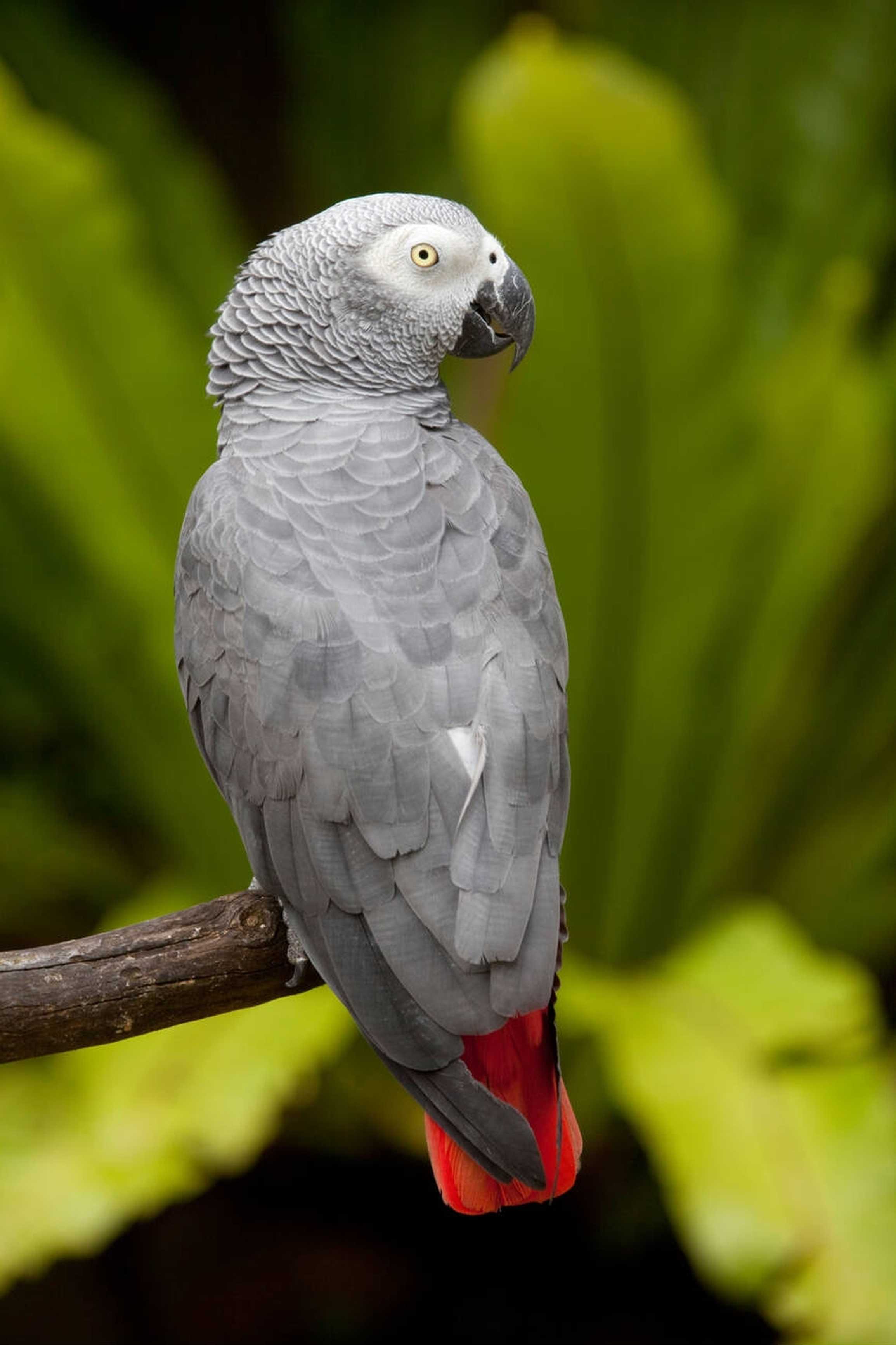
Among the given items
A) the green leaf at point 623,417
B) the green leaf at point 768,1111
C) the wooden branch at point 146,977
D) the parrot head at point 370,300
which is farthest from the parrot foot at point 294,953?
the green leaf at point 623,417

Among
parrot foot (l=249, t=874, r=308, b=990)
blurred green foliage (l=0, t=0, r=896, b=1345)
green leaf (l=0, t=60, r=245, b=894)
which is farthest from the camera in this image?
green leaf (l=0, t=60, r=245, b=894)

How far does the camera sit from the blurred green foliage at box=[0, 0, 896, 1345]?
127 cm

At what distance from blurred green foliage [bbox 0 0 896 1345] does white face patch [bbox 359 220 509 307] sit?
43cm

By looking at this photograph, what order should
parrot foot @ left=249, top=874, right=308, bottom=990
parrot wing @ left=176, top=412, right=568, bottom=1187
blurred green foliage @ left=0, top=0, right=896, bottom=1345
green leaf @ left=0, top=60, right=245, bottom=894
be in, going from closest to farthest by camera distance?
parrot wing @ left=176, top=412, right=568, bottom=1187 → parrot foot @ left=249, top=874, right=308, bottom=990 → blurred green foliage @ left=0, top=0, right=896, bottom=1345 → green leaf @ left=0, top=60, right=245, bottom=894

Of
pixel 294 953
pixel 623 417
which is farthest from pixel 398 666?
pixel 623 417

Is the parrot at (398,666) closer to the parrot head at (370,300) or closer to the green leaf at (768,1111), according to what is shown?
the parrot head at (370,300)

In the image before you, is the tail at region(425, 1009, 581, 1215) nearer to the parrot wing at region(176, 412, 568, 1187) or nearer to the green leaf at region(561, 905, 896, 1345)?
the parrot wing at region(176, 412, 568, 1187)

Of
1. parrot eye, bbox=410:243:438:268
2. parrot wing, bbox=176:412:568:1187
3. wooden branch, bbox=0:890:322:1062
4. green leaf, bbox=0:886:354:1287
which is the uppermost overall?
parrot eye, bbox=410:243:438:268

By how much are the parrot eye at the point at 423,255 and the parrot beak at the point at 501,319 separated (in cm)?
6

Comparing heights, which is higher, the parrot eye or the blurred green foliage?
the parrot eye

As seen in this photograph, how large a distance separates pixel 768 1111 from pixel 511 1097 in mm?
512

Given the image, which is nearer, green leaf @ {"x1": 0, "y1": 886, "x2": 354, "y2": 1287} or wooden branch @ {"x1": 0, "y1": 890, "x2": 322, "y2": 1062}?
wooden branch @ {"x1": 0, "y1": 890, "x2": 322, "y2": 1062}

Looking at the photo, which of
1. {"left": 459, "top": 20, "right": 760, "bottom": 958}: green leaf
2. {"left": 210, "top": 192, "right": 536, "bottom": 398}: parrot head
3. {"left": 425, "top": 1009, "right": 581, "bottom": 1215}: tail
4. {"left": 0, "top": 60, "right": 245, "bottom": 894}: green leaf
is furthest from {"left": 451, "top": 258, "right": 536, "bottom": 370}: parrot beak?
{"left": 0, "top": 60, "right": 245, "bottom": 894}: green leaf

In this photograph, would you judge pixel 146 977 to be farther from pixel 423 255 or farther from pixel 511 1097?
pixel 423 255
